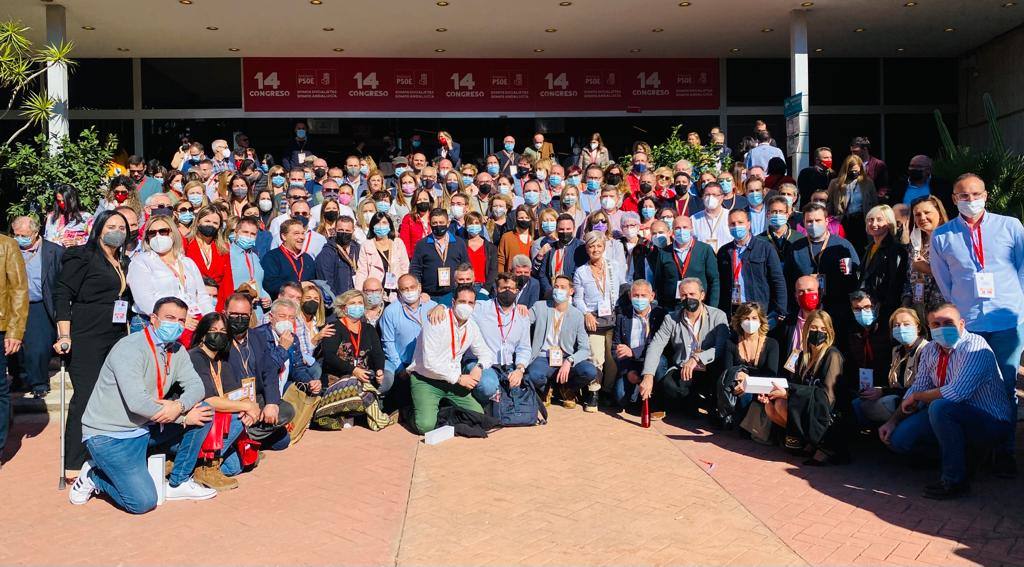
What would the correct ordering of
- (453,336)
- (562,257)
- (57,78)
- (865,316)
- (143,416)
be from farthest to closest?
(57,78), (562,257), (453,336), (865,316), (143,416)

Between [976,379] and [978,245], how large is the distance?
1072mm

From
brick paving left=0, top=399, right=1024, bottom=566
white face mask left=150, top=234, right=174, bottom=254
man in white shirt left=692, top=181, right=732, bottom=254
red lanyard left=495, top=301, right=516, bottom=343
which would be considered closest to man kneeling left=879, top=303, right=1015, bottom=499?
brick paving left=0, top=399, right=1024, bottom=566

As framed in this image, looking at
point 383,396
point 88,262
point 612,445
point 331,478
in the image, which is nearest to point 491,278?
point 383,396

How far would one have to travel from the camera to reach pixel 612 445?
725 centimetres

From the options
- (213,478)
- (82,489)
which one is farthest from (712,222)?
(82,489)

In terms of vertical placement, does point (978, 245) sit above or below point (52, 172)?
below

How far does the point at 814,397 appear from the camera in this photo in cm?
672

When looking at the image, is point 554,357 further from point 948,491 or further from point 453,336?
point 948,491

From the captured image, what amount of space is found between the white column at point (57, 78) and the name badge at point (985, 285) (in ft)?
40.4

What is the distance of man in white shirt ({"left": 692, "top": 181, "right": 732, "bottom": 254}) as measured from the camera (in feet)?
31.0

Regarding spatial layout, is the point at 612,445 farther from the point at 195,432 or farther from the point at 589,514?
the point at 195,432

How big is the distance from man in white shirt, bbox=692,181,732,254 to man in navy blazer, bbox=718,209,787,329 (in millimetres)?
910

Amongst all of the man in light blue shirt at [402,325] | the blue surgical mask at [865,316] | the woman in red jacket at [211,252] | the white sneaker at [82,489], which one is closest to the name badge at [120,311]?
the white sneaker at [82,489]

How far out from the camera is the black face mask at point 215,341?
620 cm
